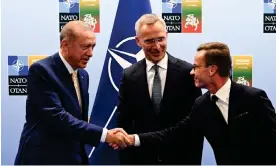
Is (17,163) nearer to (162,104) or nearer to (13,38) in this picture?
(162,104)

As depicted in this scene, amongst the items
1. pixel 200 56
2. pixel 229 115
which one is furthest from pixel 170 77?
pixel 229 115

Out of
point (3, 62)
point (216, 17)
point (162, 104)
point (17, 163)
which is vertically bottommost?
point (17, 163)

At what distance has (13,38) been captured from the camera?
454cm

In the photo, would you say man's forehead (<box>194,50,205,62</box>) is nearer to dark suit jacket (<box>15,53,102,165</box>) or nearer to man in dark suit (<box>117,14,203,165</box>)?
man in dark suit (<box>117,14,203,165</box>)

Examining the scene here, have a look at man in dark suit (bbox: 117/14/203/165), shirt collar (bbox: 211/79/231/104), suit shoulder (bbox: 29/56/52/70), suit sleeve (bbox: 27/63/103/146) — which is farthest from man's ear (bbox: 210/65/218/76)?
suit shoulder (bbox: 29/56/52/70)

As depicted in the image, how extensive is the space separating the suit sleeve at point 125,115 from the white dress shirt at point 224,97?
0.67 metres

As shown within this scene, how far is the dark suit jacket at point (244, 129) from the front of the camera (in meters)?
2.64

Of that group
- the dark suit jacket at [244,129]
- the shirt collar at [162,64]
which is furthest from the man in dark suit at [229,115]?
the shirt collar at [162,64]

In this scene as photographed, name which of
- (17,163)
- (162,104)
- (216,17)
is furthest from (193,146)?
(216,17)

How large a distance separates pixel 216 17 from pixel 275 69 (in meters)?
0.84

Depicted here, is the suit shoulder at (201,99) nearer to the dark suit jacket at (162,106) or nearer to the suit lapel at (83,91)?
the dark suit jacket at (162,106)

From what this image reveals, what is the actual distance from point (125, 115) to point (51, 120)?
580 mm

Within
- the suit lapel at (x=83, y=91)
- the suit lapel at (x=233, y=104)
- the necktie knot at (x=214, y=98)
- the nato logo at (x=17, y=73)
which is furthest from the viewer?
the nato logo at (x=17, y=73)

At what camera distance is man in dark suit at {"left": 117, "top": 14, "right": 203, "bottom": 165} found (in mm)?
3043
